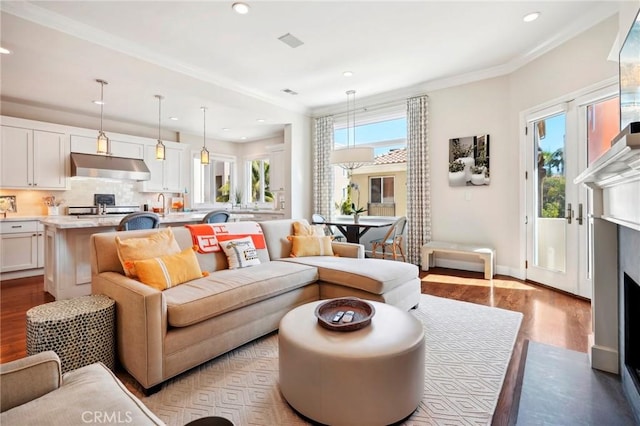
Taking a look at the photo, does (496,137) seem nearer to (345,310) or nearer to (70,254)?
(345,310)

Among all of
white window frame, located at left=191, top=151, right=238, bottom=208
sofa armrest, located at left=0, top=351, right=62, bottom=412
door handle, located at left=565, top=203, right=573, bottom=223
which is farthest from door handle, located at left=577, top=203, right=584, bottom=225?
white window frame, located at left=191, top=151, right=238, bottom=208

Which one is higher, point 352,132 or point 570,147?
point 352,132

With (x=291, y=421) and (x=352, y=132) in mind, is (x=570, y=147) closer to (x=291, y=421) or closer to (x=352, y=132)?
(x=352, y=132)

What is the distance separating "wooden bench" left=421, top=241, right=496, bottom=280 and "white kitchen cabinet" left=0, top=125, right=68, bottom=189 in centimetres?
633

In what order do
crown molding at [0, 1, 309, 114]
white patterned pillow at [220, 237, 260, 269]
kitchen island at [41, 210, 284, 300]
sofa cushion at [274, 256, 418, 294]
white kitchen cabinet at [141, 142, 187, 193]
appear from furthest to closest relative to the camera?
white kitchen cabinet at [141, 142, 187, 193] → kitchen island at [41, 210, 284, 300] → white patterned pillow at [220, 237, 260, 269] → crown molding at [0, 1, 309, 114] → sofa cushion at [274, 256, 418, 294]

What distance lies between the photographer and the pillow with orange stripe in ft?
7.06

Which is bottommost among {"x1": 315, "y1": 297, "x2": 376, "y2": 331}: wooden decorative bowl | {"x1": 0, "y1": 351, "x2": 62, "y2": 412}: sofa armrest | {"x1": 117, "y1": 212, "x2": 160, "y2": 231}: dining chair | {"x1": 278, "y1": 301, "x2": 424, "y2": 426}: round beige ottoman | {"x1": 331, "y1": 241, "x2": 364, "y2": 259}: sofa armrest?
{"x1": 278, "y1": 301, "x2": 424, "y2": 426}: round beige ottoman

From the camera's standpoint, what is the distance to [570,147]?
365cm

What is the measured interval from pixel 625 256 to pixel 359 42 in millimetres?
3223

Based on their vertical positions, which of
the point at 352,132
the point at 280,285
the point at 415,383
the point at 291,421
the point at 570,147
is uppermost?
the point at 352,132

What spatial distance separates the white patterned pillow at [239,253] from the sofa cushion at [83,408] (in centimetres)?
185

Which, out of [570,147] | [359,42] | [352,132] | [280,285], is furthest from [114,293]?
[352,132]

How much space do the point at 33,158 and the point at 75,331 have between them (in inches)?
189

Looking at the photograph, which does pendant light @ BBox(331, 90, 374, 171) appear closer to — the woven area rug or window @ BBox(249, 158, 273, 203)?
the woven area rug
